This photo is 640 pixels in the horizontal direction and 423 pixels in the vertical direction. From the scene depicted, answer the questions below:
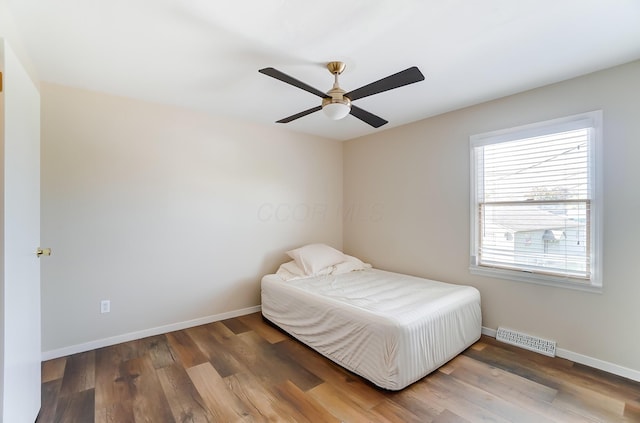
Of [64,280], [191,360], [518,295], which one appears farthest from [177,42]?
[518,295]

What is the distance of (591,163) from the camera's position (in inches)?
91.2

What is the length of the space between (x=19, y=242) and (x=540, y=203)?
3.69m

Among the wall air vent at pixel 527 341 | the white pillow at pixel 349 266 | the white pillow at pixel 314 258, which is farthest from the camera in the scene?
the white pillow at pixel 349 266

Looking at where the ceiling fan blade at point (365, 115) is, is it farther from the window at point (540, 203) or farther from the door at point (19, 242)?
the door at point (19, 242)

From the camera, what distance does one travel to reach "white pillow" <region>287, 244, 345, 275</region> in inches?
137

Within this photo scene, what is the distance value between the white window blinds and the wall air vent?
597mm

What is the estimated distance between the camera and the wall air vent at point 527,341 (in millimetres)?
2498

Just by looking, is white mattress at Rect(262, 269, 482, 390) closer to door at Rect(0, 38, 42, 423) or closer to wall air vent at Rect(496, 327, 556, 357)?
wall air vent at Rect(496, 327, 556, 357)

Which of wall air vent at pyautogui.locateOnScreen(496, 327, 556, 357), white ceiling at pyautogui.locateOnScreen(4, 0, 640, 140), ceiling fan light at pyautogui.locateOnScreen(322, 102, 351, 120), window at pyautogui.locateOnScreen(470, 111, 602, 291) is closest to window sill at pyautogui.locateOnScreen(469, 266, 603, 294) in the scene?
window at pyautogui.locateOnScreen(470, 111, 602, 291)

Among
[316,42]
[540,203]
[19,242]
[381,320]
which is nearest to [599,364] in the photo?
[540,203]

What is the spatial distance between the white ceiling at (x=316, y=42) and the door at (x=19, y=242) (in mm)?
558

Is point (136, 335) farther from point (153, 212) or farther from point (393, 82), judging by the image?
point (393, 82)

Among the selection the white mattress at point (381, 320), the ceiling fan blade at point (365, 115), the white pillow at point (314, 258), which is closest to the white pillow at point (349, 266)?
the white pillow at point (314, 258)

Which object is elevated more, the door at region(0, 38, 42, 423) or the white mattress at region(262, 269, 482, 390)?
the door at region(0, 38, 42, 423)
